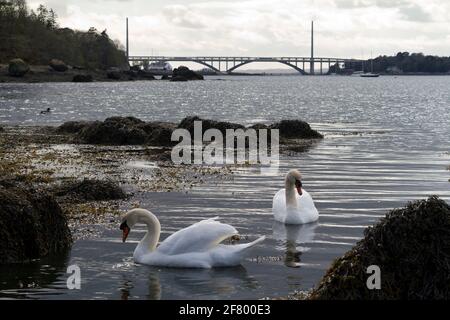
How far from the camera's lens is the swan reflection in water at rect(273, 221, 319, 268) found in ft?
41.8

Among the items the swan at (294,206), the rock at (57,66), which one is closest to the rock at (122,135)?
the swan at (294,206)

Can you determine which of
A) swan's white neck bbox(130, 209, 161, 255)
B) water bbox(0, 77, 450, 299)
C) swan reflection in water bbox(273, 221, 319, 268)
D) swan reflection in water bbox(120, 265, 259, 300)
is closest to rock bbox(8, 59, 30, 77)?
water bbox(0, 77, 450, 299)

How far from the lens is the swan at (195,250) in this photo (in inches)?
477

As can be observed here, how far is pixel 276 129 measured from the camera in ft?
113

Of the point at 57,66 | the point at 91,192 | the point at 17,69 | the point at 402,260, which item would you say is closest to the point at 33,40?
the point at 57,66

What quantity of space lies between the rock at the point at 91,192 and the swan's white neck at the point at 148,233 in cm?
478

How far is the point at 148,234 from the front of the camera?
41.2 ft

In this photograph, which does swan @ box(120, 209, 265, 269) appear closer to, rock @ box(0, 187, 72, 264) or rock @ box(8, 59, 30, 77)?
rock @ box(0, 187, 72, 264)

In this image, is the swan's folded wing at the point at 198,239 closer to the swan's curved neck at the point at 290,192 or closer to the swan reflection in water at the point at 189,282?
the swan reflection in water at the point at 189,282

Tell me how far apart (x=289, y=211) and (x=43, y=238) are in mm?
4790

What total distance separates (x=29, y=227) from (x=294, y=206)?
522cm
